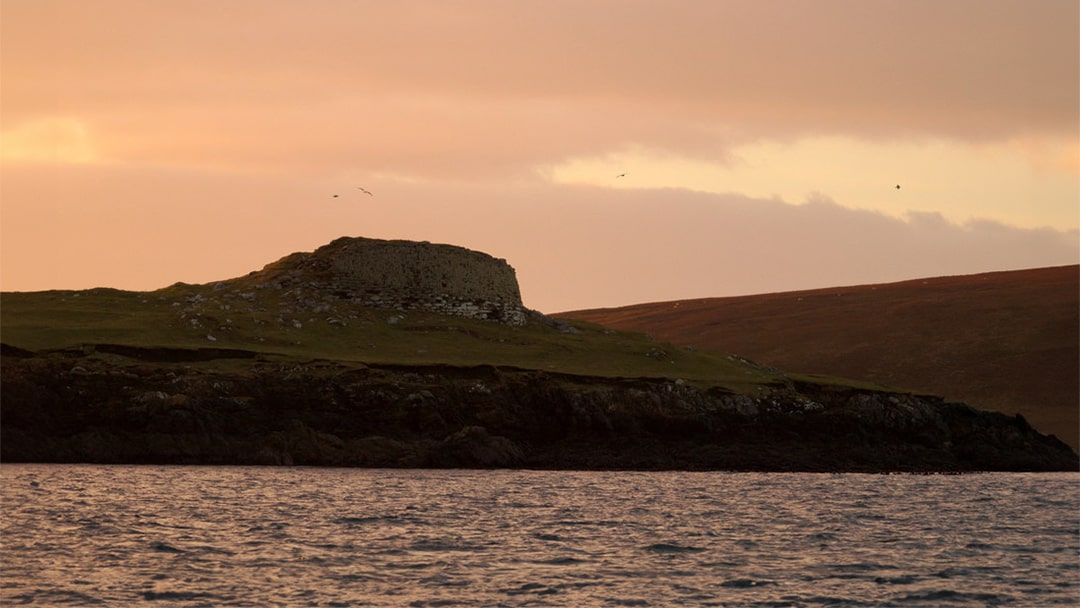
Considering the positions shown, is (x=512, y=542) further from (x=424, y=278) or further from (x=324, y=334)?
(x=424, y=278)

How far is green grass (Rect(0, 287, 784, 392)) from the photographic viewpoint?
103000 mm

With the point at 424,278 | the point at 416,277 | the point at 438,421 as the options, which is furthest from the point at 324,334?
the point at 438,421

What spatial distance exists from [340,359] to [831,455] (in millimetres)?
34074

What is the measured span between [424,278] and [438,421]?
41.1 metres

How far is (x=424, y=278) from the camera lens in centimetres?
12975

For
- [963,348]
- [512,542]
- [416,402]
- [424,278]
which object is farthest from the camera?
[963,348]

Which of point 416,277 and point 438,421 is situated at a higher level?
point 416,277

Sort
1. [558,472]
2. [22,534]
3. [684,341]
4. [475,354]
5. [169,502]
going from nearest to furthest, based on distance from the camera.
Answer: [22,534]
[169,502]
[558,472]
[475,354]
[684,341]

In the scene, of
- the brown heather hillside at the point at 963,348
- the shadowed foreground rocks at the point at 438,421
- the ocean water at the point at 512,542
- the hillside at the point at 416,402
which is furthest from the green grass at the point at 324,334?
the brown heather hillside at the point at 963,348

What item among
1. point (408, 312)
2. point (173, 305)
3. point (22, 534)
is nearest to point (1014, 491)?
point (22, 534)

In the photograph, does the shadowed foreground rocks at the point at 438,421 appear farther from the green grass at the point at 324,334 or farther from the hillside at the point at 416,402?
the green grass at the point at 324,334

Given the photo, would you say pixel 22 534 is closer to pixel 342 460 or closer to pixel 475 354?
pixel 342 460

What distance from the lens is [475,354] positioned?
108312mm

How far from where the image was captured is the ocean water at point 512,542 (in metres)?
36.3
